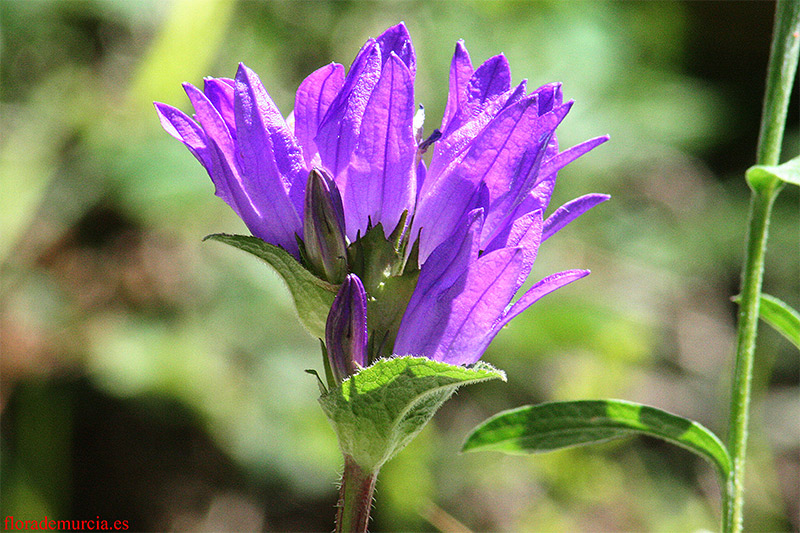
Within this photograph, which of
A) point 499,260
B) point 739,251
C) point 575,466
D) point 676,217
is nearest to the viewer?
point 499,260

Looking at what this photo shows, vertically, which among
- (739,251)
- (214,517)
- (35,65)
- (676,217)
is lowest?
(214,517)

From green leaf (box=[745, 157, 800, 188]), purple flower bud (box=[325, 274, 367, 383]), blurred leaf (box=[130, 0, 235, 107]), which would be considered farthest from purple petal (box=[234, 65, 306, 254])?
blurred leaf (box=[130, 0, 235, 107])

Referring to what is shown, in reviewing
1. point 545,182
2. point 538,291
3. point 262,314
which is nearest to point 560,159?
point 545,182

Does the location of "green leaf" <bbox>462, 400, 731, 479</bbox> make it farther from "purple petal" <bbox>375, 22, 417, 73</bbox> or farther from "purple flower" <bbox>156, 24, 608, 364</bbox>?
"purple petal" <bbox>375, 22, 417, 73</bbox>

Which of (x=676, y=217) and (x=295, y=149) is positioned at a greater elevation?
(x=676, y=217)

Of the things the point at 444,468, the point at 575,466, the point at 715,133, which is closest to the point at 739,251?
the point at 715,133

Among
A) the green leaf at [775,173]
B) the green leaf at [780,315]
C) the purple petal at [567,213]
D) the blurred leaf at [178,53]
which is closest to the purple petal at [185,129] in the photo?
the purple petal at [567,213]

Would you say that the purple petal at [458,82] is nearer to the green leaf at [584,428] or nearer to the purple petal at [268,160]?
the purple petal at [268,160]

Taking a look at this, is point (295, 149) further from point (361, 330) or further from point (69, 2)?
point (69, 2)
